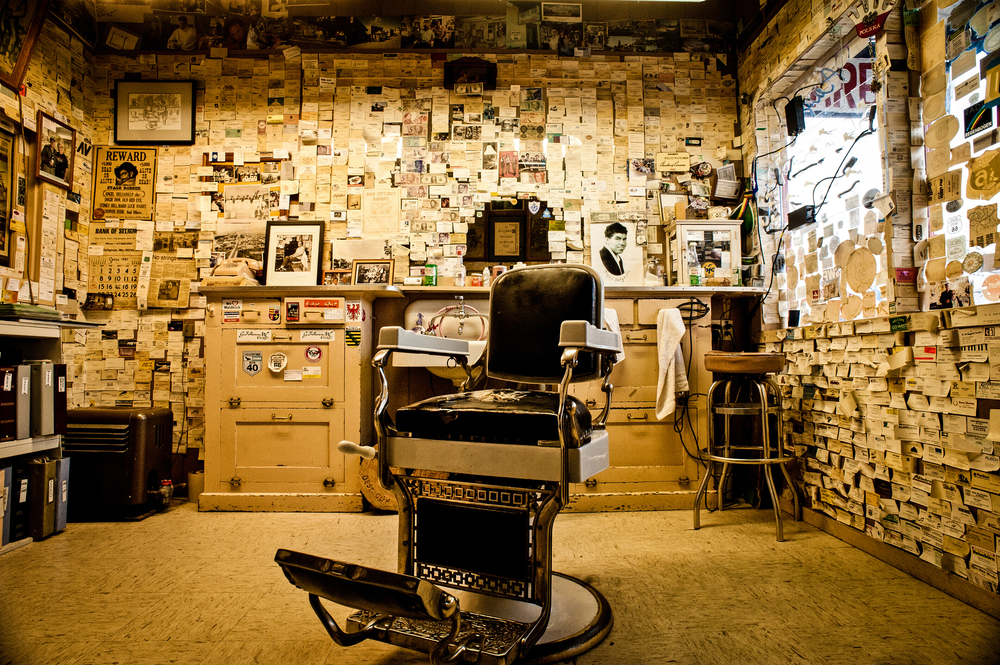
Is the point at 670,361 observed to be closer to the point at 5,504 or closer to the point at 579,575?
the point at 579,575

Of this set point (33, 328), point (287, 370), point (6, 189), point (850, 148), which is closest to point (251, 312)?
point (287, 370)

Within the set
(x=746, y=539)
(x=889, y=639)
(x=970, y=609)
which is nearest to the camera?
(x=889, y=639)

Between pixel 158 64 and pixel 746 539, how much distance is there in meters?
4.70

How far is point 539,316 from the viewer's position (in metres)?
1.81

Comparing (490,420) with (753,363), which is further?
(753,363)

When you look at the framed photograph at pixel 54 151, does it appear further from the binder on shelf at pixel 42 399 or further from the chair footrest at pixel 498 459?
the chair footrest at pixel 498 459

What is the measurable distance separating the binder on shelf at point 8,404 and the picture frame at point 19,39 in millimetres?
1726

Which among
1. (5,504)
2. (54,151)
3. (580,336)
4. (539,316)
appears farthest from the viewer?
(54,151)

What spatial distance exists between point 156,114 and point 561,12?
9.51ft

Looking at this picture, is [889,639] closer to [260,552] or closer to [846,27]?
[260,552]

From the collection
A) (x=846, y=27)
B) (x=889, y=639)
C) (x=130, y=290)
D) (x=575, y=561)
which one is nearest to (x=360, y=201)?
(x=130, y=290)

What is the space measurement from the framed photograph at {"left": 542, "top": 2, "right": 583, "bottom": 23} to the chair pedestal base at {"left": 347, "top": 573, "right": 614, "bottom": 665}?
11.9 ft

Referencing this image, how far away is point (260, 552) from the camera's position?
2.23m

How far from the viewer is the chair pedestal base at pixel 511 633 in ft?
4.31
